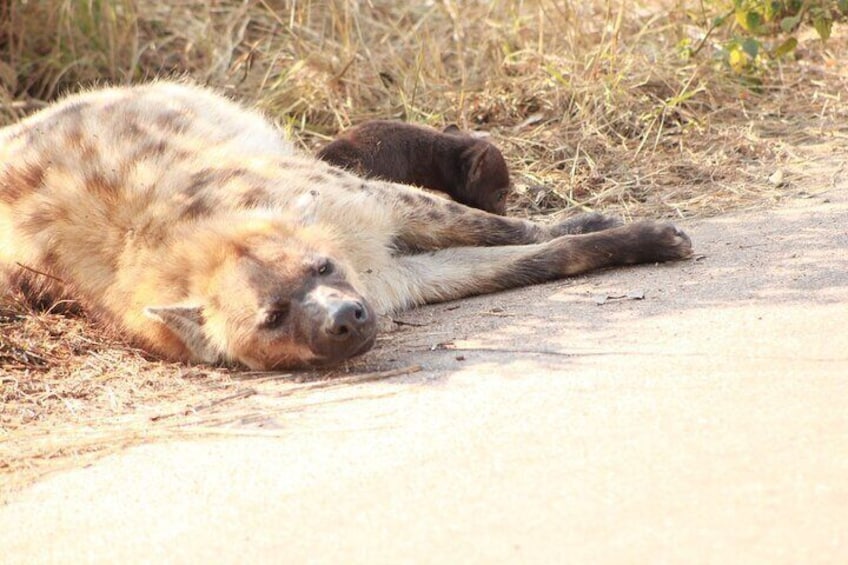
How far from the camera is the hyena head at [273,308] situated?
10.2 feet

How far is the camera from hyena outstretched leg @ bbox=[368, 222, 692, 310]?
3.70 m

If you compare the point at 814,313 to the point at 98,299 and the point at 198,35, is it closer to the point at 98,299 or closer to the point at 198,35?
the point at 98,299

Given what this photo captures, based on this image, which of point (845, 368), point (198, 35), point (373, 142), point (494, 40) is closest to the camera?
point (845, 368)

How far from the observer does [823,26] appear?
518 cm

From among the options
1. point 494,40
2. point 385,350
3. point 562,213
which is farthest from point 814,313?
point 494,40

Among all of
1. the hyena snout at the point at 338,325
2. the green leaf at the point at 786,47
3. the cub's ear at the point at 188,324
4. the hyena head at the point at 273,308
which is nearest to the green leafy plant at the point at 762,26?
the green leaf at the point at 786,47

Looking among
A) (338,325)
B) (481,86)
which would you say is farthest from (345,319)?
(481,86)

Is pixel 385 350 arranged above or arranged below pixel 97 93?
below

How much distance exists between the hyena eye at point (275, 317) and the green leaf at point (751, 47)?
110 inches

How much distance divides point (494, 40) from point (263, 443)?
3.52 metres

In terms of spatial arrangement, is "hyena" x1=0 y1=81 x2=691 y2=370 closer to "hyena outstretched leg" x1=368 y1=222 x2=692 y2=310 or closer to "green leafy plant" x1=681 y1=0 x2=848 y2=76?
"hyena outstretched leg" x1=368 y1=222 x2=692 y2=310

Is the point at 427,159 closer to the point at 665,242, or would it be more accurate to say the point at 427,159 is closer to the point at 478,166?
the point at 478,166

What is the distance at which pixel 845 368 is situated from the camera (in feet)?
8.26

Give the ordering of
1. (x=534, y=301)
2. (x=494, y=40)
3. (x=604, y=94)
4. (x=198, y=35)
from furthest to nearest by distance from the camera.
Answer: (x=198, y=35)
(x=494, y=40)
(x=604, y=94)
(x=534, y=301)
